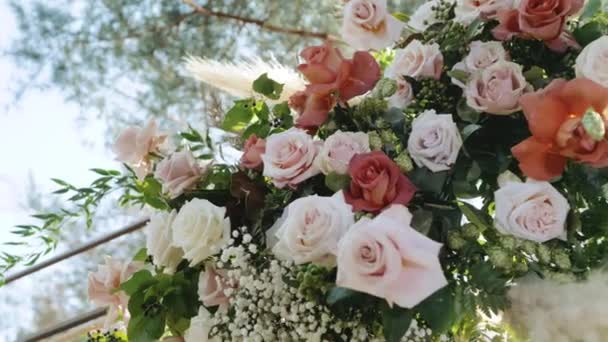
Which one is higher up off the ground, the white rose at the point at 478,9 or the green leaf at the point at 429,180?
the white rose at the point at 478,9

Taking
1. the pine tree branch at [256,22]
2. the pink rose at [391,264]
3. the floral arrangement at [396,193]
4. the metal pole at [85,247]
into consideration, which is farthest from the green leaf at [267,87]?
the pine tree branch at [256,22]

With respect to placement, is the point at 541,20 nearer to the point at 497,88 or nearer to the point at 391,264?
the point at 497,88

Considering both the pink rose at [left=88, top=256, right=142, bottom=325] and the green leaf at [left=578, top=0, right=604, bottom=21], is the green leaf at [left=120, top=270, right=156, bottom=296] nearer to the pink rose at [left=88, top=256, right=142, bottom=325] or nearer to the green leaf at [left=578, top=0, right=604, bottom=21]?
the pink rose at [left=88, top=256, right=142, bottom=325]

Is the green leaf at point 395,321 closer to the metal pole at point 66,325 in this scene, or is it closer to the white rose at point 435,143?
the white rose at point 435,143

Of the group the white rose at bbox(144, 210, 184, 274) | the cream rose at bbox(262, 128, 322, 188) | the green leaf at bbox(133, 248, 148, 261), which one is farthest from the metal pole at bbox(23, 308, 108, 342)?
the cream rose at bbox(262, 128, 322, 188)

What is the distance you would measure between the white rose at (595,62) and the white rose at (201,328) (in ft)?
1.22

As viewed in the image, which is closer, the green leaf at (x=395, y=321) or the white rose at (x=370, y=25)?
the green leaf at (x=395, y=321)

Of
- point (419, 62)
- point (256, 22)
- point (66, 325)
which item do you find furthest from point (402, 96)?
point (256, 22)

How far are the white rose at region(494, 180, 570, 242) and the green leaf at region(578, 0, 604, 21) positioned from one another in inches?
8.8

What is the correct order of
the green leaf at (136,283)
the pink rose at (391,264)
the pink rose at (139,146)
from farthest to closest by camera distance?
the pink rose at (139,146)
the green leaf at (136,283)
the pink rose at (391,264)

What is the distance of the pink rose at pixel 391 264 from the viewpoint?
21.9 inches

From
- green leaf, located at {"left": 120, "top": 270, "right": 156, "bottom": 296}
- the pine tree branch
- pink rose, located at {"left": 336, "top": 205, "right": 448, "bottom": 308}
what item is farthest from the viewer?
the pine tree branch

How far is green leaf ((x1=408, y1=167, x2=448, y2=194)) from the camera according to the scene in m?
0.67

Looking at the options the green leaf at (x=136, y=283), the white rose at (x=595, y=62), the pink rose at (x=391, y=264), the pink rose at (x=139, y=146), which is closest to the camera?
the pink rose at (x=391, y=264)
